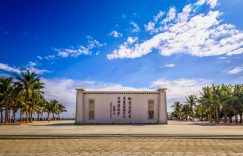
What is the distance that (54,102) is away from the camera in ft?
336

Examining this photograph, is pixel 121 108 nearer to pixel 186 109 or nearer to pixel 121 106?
pixel 121 106

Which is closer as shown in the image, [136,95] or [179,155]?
[179,155]

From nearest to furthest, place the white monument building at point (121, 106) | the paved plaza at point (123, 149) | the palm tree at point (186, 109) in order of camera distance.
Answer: the paved plaza at point (123, 149) → the white monument building at point (121, 106) → the palm tree at point (186, 109)

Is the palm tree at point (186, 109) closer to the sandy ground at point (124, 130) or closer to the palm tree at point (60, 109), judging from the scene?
the palm tree at point (60, 109)

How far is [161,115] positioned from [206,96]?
20.2 meters

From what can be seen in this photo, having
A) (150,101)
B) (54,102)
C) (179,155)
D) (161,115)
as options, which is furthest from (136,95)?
(54,102)

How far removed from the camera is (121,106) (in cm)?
4556

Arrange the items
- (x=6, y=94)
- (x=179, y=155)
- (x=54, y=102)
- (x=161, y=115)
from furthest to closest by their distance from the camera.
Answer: (x=54, y=102) → (x=6, y=94) → (x=161, y=115) → (x=179, y=155)

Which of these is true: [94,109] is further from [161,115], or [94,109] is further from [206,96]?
[206,96]

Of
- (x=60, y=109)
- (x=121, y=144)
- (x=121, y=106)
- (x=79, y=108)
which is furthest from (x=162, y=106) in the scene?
(x=60, y=109)

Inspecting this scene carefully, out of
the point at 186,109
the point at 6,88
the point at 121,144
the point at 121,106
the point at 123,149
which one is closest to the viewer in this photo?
the point at 123,149

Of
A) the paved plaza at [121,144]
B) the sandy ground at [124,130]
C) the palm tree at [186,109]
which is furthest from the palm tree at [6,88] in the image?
the palm tree at [186,109]

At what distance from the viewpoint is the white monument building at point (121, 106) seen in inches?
1793

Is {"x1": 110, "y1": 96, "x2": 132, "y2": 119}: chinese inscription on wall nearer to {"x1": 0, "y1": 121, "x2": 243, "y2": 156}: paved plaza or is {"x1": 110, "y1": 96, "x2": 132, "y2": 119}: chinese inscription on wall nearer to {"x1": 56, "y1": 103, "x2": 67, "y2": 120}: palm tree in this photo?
{"x1": 0, "y1": 121, "x2": 243, "y2": 156}: paved plaza
